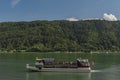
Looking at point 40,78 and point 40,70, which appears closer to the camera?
point 40,78

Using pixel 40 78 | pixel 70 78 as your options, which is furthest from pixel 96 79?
pixel 40 78

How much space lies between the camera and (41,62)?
106562mm

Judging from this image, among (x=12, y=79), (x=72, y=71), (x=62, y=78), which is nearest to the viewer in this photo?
(x=12, y=79)

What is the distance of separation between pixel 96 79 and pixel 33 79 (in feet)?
50.1

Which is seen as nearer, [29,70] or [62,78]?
[62,78]

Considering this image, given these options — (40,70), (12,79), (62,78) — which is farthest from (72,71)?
(12,79)

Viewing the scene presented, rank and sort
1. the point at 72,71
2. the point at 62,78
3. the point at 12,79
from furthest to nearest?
the point at 72,71
the point at 62,78
the point at 12,79

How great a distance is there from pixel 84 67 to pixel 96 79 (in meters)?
18.9

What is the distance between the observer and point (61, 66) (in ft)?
350

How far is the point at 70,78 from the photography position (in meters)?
90.2

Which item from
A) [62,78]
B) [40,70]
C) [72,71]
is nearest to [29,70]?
[40,70]

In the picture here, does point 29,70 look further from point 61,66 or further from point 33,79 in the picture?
point 33,79

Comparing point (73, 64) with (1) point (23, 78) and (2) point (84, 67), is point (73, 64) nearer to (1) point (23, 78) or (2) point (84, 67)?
(2) point (84, 67)

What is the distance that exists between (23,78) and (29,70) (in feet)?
66.9
